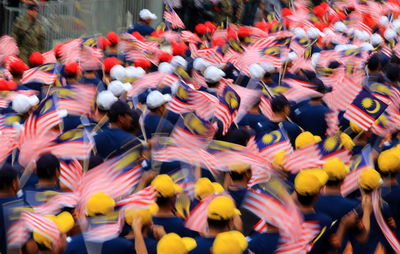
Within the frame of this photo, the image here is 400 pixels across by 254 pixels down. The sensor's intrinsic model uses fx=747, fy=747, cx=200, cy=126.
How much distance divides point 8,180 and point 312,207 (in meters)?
2.62

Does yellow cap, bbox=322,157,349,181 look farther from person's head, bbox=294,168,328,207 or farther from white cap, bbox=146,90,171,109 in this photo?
white cap, bbox=146,90,171,109

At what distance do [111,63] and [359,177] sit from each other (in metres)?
6.04

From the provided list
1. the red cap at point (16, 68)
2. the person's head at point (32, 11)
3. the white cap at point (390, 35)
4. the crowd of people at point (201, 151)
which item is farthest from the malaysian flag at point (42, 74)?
the white cap at point (390, 35)

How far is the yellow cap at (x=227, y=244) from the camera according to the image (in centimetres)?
515

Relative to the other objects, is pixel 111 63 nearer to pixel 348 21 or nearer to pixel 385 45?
pixel 385 45

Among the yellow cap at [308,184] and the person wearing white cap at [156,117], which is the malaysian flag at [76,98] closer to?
the person wearing white cap at [156,117]

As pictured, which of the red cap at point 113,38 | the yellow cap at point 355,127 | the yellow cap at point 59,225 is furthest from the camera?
the red cap at point 113,38

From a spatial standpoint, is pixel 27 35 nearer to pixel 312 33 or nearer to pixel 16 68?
pixel 16 68

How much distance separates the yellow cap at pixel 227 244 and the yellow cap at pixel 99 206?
1.08 metres

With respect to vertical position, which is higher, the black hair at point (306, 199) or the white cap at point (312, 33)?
the black hair at point (306, 199)

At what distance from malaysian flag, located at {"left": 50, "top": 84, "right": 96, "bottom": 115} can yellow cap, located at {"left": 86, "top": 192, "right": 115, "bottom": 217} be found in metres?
3.96

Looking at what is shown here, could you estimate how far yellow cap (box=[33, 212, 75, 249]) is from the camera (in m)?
5.65

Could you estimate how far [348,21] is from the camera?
1777cm

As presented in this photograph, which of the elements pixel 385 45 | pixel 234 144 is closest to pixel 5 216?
pixel 234 144
